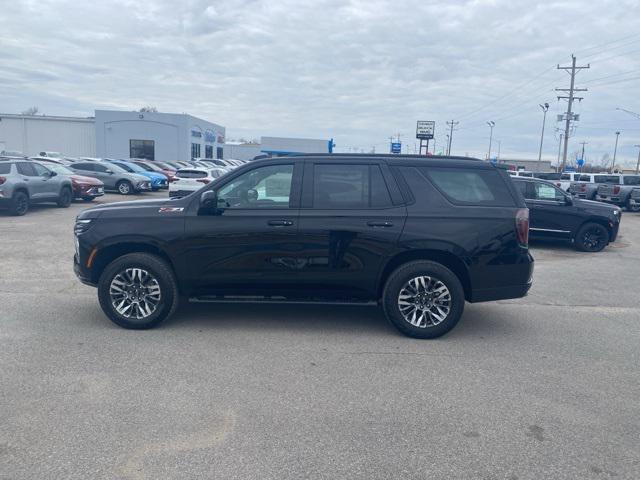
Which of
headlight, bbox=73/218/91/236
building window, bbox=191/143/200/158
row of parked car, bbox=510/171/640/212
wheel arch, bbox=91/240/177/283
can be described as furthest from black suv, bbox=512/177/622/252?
building window, bbox=191/143/200/158

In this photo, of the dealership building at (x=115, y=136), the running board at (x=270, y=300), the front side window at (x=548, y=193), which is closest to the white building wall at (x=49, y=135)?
the dealership building at (x=115, y=136)

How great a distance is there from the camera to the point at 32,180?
16.9 meters

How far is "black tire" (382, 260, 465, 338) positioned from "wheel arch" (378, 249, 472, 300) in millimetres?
125

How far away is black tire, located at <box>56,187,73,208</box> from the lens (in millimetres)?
18344

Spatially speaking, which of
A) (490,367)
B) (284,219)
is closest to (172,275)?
(284,219)

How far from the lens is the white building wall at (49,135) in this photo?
53844 millimetres

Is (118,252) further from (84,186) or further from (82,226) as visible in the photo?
(84,186)

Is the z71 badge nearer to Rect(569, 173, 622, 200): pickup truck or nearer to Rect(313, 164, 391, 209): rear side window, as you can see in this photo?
Rect(313, 164, 391, 209): rear side window

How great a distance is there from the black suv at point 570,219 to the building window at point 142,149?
147ft

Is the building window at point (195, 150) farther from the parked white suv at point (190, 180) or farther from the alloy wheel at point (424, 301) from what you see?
the alloy wheel at point (424, 301)

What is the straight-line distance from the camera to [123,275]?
19.4ft

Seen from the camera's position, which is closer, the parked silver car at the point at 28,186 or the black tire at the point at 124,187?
the parked silver car at the point at 28,186

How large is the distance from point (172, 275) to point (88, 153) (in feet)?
176

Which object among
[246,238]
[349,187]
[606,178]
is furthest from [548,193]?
[606,178]
